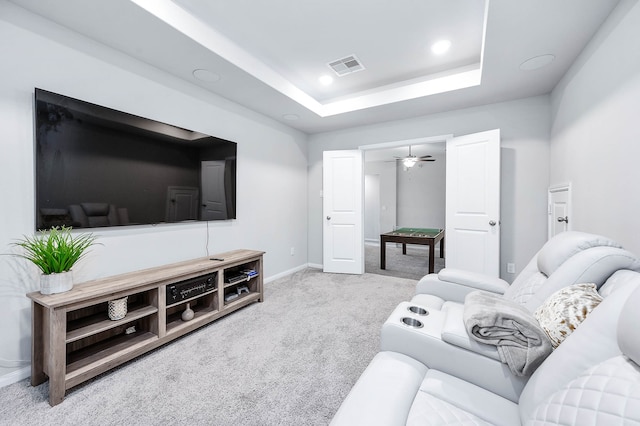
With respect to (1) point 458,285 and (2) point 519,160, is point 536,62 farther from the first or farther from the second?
(1) point 458,285

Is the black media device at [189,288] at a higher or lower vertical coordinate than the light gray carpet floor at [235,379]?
higher

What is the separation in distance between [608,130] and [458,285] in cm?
145

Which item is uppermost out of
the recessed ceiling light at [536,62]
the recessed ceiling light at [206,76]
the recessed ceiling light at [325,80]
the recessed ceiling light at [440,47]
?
the recessed ceiling light at [325,80]

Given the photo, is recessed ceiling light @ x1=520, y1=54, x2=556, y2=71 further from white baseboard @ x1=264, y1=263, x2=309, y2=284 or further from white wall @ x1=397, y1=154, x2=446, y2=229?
white wall @ x1=397, y1=154, x2=446, y2=229

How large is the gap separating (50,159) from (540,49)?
3812 mm

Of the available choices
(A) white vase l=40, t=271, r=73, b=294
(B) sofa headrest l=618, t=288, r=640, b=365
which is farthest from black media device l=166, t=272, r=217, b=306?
(B) sofa headrest l=618, t=288, r=640, b=365

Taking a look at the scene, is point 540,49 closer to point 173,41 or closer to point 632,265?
point 632,265

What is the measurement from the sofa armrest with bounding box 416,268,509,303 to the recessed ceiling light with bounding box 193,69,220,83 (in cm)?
272

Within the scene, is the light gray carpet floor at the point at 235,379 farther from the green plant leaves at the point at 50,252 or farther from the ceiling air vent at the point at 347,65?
Answer: the ceiling air vent at the point at 347,65

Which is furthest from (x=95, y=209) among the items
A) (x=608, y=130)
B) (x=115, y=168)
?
(x=608, y=130)

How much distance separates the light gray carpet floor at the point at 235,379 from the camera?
4.69 ft

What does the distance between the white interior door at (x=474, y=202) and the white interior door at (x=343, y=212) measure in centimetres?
128

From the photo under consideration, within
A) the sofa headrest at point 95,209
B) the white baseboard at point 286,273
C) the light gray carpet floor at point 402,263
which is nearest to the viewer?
the sofa headrest at point 95,209

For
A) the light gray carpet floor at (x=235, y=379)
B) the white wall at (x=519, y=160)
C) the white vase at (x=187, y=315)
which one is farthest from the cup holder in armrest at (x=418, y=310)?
the white wall at (x=519, y=160)
